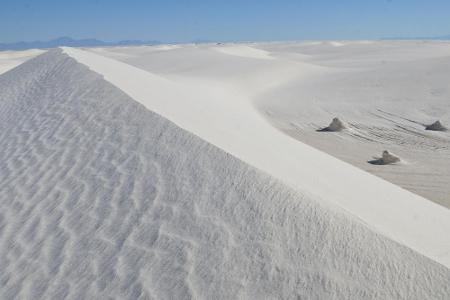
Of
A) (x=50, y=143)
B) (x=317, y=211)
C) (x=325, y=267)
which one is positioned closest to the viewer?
(x=325, y=267)

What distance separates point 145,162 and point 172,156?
0.87 ft

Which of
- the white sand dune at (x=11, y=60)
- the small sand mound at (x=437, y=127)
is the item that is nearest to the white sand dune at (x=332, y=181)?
the small sand mound at (x=437, y=127)

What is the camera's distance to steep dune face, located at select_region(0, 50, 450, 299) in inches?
117

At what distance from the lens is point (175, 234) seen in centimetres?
347

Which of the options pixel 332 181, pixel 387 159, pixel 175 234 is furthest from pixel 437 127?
pixel 175 234

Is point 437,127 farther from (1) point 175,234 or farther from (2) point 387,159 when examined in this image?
(1) point 175,234

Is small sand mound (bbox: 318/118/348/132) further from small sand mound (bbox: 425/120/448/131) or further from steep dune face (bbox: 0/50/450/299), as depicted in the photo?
steep dune face (bbox: 0/50/450/299)

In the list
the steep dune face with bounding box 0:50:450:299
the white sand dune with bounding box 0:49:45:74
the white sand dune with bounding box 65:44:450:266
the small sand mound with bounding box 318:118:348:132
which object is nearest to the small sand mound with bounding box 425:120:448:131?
the small sand mound with bounding box 318:118:348:132

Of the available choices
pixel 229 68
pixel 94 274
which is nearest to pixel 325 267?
pixel 94 274

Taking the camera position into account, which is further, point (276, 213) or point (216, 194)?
point (216, 194)

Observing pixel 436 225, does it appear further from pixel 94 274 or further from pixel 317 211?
pixel 94 274

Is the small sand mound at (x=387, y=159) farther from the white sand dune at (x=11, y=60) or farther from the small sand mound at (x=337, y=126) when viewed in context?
the white sand dune at (x=11, y=60)

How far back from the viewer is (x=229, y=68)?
2283cm

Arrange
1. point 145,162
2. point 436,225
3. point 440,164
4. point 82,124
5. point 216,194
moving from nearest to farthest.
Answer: point 216,194
point 436,225
point 145,162
point 82,124
point 440,164
